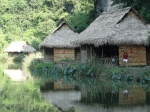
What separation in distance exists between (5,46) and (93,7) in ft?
77.2

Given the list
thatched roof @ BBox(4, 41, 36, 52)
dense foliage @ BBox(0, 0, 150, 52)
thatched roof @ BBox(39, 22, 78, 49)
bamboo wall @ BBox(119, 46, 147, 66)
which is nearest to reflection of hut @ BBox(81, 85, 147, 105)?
bamboo wall @ BBox(119, 46, 147, 66)

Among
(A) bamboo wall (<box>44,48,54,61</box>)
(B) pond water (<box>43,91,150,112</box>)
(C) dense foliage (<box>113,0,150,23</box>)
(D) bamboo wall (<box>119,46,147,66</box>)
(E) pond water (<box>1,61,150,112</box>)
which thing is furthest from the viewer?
(A) bamboo wall (<box>44,48,54,61</box>)

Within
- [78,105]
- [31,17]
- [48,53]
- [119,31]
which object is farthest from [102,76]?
[31,17]

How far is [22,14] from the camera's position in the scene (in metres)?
68.4

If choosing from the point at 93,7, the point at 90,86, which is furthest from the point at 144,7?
the point at 93,7

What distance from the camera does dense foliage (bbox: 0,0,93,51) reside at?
57500mm

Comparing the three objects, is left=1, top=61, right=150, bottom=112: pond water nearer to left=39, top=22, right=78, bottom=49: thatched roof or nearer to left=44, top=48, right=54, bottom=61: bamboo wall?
left=39, top=22, right=78, bottom=49: thatched roof

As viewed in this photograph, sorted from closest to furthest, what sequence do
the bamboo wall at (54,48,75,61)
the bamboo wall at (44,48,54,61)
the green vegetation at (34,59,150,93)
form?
the green vegetation at (34,59,150,93) < the bamboo wall at (54,48,75,61) < the bamboo wall at (44,48,54,61)

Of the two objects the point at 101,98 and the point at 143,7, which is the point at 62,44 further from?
the point at 101,98

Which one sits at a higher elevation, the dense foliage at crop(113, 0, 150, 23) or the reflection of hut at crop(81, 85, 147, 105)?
the dense foliage at crop(113, 0, 150, 23)

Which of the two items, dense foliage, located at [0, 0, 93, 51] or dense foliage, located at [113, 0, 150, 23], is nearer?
dense foliage, located at [113, 0, 150, 23]

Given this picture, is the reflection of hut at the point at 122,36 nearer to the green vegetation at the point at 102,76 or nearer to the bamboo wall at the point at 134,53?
the bamboo wall at the point at 134,53

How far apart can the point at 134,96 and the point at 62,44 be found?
1681 centimetres

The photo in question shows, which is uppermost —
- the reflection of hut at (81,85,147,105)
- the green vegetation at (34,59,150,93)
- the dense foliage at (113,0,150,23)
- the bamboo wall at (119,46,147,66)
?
the dense foliage at (113,0,150,23)
